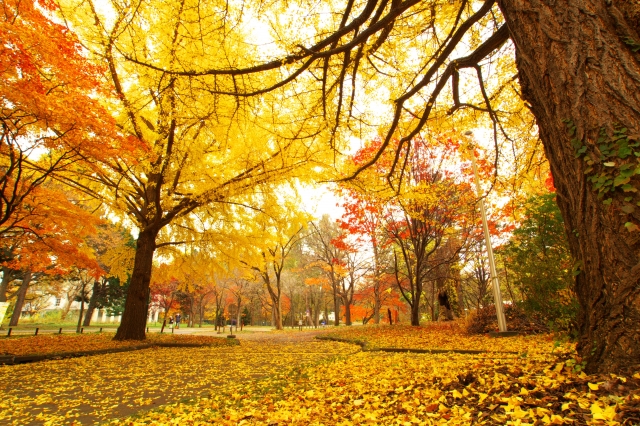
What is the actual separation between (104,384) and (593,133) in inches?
237

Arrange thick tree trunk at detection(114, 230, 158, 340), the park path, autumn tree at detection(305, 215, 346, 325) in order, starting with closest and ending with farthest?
the park path < thick tree trunk at detection(114, 230, 158, 340) < autumn tree at detection(305, 215, 346, 325)

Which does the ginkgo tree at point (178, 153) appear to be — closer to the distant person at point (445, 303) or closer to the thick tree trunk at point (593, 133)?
the thick tree trunk at point (593, 133)

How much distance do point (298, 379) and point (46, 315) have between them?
183 ft

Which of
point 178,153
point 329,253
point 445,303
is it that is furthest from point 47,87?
point 329,253

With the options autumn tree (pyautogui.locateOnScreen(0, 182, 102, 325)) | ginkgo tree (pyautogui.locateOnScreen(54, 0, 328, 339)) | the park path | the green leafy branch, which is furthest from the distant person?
the green leafy branch

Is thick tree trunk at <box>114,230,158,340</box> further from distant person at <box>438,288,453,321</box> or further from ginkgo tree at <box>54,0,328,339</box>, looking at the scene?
distant person at <box>438,288,453,321</box>

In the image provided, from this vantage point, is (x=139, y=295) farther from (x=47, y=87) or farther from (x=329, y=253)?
(x=329, y=253)

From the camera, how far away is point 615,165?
1.78m

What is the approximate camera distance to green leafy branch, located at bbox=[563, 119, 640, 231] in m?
1.72

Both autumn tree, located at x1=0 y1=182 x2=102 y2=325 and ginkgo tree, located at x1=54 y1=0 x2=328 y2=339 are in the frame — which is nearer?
ginkgo tree, located at x1=54 y1=0 x2=328 y2=339

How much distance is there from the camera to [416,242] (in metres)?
12.1

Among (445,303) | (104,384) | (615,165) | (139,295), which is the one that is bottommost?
(104,384)

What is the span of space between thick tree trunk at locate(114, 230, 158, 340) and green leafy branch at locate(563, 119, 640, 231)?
10.9 metres

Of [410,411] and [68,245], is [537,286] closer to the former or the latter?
[410,411]
